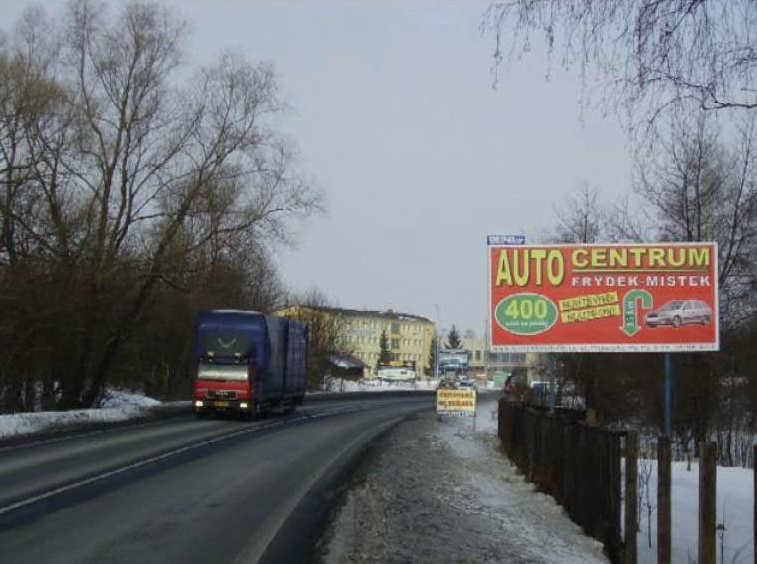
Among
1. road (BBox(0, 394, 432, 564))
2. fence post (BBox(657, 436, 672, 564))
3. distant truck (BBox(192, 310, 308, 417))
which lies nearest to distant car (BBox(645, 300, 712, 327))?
road (BBox(0, 394, 432, 564))

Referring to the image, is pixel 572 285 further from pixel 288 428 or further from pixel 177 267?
pixel 177 267

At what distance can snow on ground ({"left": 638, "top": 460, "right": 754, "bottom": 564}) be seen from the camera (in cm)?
919

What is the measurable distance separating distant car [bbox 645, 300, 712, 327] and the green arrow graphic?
0.24m

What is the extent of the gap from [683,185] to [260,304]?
3502 cm

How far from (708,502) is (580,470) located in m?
3.17

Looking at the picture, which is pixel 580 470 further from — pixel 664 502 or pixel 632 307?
pixel 632 307

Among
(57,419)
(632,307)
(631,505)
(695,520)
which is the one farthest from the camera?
(57,419)

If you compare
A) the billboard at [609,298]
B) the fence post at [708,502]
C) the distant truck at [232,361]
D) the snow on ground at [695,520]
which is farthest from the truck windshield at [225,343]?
the fence post at [708,502]

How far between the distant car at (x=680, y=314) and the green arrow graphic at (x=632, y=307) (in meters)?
0.24

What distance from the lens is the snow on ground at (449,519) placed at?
8430mm

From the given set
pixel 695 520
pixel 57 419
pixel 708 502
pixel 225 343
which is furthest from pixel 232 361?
pixel 708 502

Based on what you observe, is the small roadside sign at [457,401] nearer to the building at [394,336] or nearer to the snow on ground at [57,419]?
the snow on ground at [57,419]

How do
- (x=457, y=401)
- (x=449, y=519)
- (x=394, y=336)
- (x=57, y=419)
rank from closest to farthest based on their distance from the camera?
(x=449, y=519)
(x=57, y=419)
(x=457, y=401)
(x=394, y=336)

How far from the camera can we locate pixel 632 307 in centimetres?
1866
